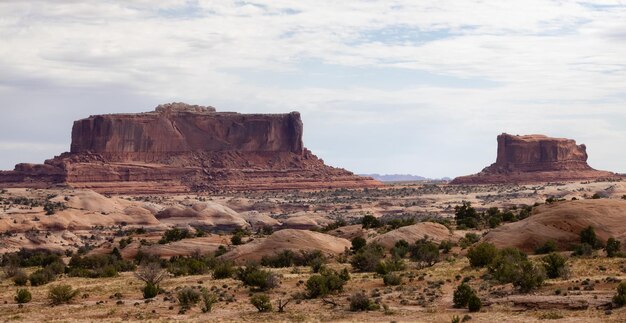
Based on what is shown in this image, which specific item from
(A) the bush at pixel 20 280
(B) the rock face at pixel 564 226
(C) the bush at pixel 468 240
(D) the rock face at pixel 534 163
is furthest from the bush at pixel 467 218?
(D) the rock face at pixel 534 163

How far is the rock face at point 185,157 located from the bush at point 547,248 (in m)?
110

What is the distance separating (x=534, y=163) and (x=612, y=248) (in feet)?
430

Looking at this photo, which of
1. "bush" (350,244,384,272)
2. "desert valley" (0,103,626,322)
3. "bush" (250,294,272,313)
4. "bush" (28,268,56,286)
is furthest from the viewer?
"bush" (350,244,384,272)

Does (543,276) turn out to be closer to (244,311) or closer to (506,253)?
(506,253)

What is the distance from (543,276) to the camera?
33.3 m

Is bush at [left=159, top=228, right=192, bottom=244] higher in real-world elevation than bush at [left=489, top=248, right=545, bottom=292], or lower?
higher

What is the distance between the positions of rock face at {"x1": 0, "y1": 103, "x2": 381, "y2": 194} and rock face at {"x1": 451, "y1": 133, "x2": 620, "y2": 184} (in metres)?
23.5

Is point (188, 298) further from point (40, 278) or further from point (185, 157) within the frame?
point (185, 157)

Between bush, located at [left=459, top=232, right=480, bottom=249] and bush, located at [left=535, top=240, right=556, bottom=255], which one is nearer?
bush, located at [left=535, top=240, right=556, bottom=255]

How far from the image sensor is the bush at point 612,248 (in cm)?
4075

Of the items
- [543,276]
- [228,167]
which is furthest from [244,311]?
[228,167]

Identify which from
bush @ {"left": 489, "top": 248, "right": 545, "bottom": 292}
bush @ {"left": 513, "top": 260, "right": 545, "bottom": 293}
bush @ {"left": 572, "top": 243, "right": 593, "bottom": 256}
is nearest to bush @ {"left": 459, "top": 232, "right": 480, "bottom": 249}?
bush @ {"left": 572, "top": 243, "right": 593, "bottom": 256}

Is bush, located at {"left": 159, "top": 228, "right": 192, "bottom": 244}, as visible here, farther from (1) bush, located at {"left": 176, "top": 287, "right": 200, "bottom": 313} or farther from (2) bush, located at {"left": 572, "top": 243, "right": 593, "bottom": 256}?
(2) bush, located at {"left": 572, "top": 243, "right": 593, "bottom": 256}

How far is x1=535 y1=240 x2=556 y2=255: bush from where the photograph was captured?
44200 millimetres
